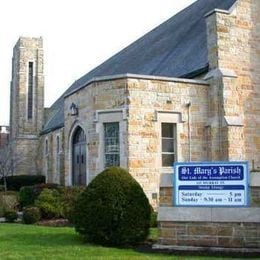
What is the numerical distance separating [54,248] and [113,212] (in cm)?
→ 155

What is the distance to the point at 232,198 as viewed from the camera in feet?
38.6

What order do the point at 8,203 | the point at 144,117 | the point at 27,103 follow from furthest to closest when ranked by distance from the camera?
the point at 27,103 < the point at 8,203 < the point at 144,117

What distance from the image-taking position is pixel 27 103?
50000mm

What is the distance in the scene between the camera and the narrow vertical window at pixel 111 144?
19281mm

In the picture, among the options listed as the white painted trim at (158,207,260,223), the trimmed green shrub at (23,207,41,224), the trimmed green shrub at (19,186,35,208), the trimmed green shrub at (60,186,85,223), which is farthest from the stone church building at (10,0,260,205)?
the white painted trim at (158,207,260,223)

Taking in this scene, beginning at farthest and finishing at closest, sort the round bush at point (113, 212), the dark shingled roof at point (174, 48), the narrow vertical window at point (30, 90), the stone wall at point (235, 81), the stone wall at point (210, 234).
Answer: the narrow vertical window at point (30, 90), the dark shingled roof at point (174, 48), the stone wall at point (235, 81), the round bush at point (113, 212), the stone wall at point (210, 234)

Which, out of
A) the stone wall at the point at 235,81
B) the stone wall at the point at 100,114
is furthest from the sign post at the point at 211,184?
the stone wall at the point at 235,81

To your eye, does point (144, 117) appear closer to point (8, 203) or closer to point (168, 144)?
point (168, 144)

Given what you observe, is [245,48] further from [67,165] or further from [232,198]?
[232,198]

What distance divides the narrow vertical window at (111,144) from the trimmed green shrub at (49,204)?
91.1 inches

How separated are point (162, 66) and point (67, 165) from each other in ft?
22.6

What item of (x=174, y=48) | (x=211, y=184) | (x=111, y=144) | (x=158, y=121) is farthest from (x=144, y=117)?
(x=174, y=48)

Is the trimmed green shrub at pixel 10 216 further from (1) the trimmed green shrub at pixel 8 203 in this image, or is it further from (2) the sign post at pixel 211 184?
(2) the sign post at pixel 211 184

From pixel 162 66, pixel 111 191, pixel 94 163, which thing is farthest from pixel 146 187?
pixel 162 66
